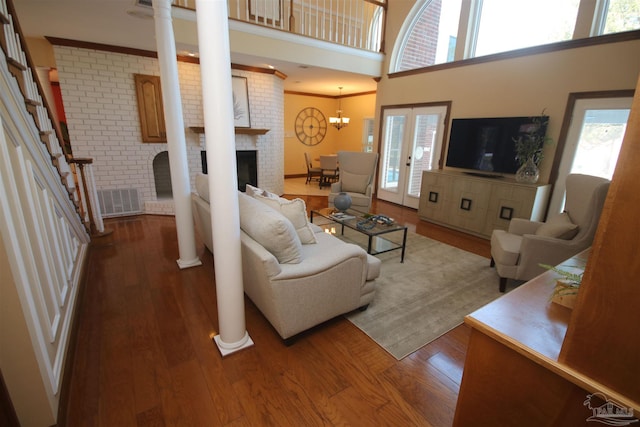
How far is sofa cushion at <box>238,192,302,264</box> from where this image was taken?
1.90 m

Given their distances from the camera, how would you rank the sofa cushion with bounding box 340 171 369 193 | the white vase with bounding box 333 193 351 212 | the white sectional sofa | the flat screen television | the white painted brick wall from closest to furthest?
the white sectional sofa
the white vase with bounding box 333 193 351 212
the flat screen television
the white painted brick wall
the sofa cushion with bounding box 340 171 369 193

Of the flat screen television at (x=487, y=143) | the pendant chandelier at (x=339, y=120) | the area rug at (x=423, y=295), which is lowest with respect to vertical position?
the area rug at (x=423, y=295)

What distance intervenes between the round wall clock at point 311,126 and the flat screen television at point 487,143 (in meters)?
4.87

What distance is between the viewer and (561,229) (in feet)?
8.43

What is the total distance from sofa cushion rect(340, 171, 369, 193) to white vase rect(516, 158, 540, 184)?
85.0 inches

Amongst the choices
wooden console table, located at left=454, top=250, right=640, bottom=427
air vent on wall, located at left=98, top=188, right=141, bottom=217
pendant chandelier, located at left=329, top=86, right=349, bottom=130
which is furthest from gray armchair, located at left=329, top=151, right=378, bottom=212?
wooden console table, located at left=454, top=250, right=640, bottom=427

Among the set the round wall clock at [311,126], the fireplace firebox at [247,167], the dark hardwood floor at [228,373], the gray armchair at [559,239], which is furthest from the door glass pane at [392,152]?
the dark hardwood floor at [228,373]

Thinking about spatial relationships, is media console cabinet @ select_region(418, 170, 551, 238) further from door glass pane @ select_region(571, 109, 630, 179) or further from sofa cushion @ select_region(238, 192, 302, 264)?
sofa cushion @ select_region(238, 192, 302, 264)

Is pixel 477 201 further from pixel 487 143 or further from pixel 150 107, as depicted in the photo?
pixel 150 107

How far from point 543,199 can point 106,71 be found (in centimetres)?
645

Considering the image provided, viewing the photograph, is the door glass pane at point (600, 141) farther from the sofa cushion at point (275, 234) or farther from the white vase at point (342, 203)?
the sofa cushion at point (275, 234)

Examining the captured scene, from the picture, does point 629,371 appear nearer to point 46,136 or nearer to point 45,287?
point 45,287

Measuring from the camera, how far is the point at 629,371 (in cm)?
70

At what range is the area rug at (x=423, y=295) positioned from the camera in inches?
85.5
